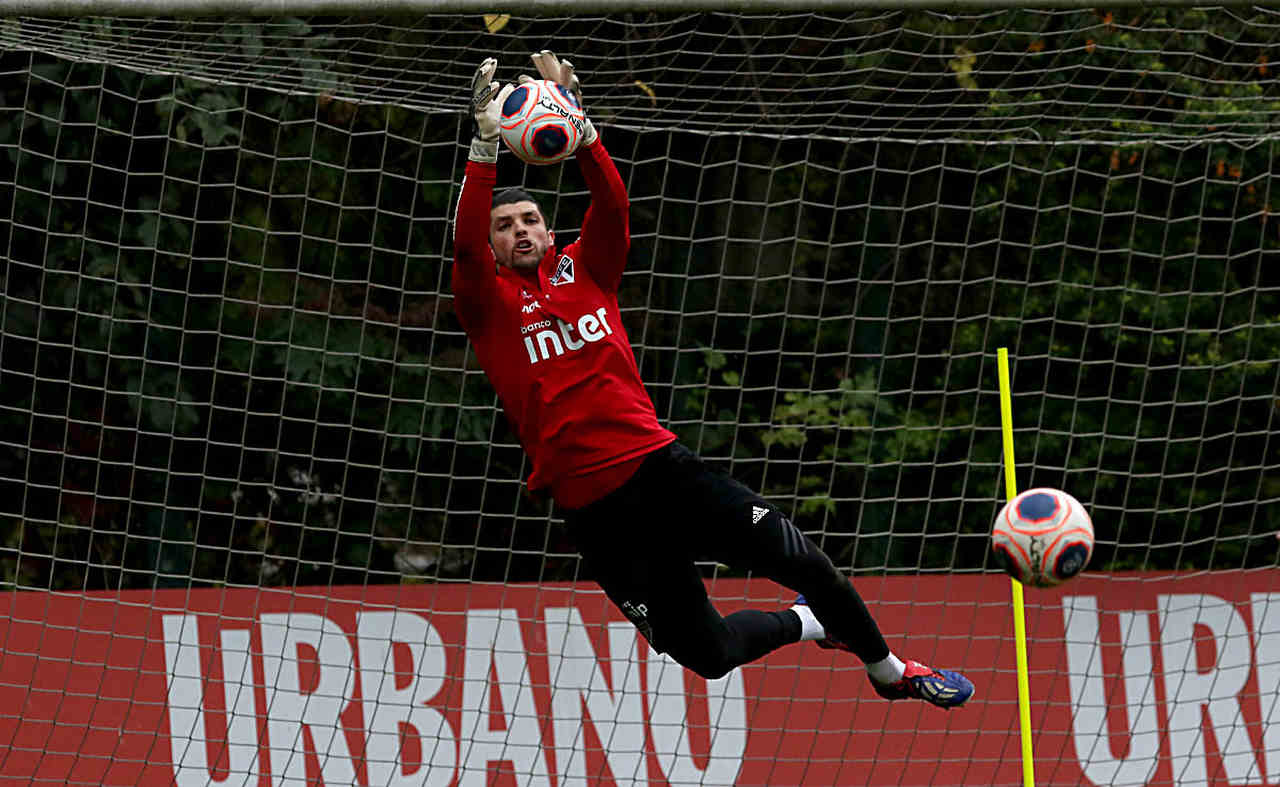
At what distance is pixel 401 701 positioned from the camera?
650 centimetres

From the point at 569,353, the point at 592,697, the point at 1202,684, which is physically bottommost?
the point at 592,697

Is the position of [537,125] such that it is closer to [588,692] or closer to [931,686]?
[931,686]

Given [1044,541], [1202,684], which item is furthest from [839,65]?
[1044,541]

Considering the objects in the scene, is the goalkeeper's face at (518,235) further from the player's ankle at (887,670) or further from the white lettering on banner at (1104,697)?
the white lettering on banner at (1104,697)

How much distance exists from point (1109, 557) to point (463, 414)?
341 cm

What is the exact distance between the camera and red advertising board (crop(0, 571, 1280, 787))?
244 inches

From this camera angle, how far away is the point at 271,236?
7793 millimetres

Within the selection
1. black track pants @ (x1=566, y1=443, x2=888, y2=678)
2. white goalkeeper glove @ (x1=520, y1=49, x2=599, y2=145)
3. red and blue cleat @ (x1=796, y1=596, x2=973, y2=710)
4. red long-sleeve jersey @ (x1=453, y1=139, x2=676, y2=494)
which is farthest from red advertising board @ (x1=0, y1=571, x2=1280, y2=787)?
white goalkeeper glove @ (x1=520, y1=49, x2=599, y2=145)

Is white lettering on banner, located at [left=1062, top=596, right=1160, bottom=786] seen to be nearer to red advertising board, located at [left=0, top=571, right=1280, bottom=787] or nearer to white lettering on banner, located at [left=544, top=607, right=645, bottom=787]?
red advertising board, located at [left=0, top=571, right=1280, bottom=787]

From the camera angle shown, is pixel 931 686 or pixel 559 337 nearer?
pixel 559 337

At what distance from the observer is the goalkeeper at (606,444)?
14.3 ft

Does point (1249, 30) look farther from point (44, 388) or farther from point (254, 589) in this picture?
point (44, 388)

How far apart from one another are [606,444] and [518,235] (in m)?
0.63

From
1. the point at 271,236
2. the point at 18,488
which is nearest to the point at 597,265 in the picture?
the point at 271,236
